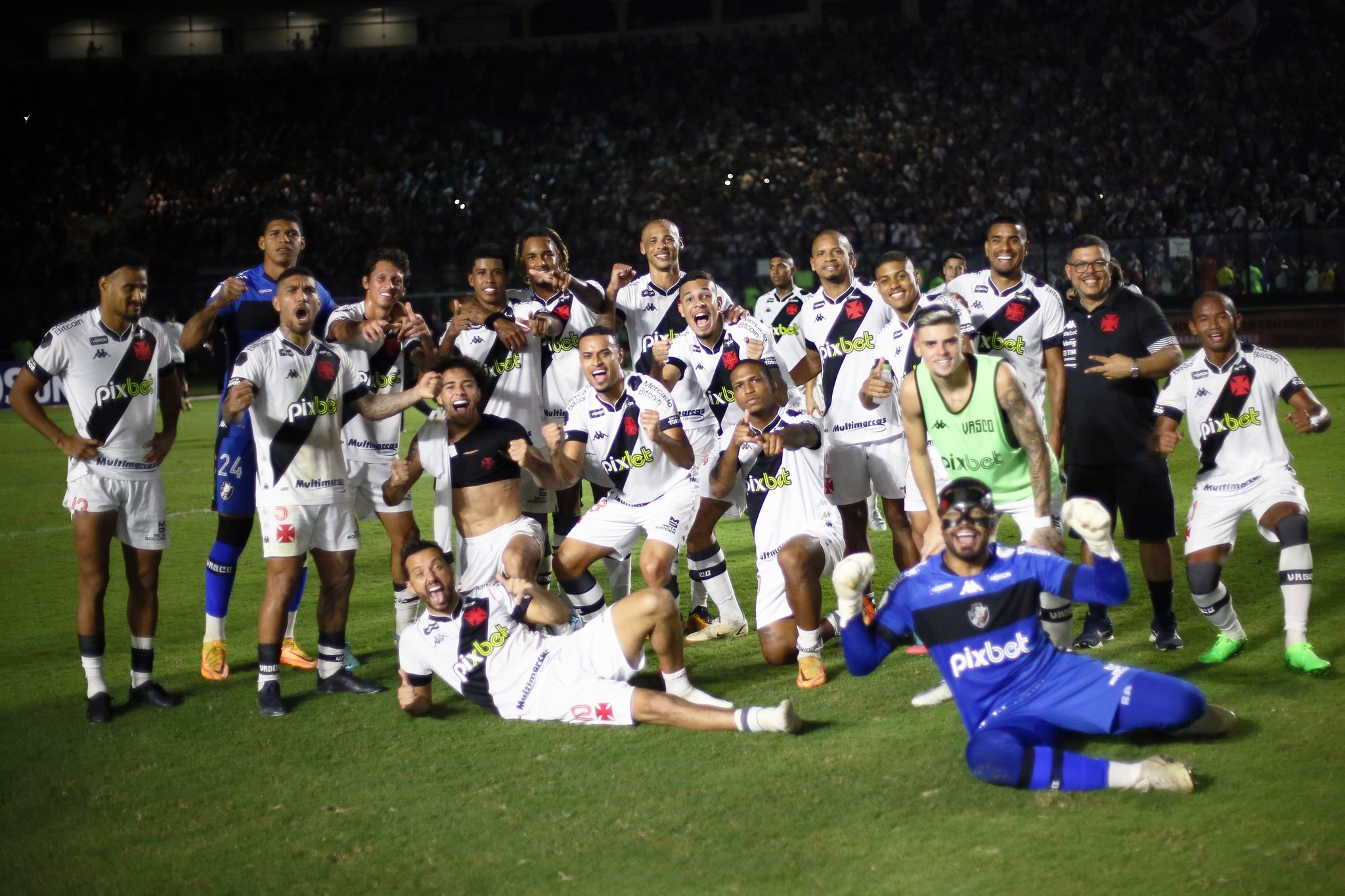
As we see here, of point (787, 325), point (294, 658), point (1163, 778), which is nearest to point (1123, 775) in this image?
point (1163, 778)

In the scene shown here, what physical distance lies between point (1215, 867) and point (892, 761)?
59.5 inches

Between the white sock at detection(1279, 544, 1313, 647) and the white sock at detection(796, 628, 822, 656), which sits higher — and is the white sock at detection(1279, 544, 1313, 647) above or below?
above

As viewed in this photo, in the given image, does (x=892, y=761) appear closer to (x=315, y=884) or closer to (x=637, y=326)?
(x=315, y=884)

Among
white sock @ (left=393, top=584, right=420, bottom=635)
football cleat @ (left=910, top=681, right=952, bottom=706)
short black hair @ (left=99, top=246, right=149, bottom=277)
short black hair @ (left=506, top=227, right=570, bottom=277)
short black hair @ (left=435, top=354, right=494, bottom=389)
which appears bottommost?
football cleat @ (left=910, top=681, right=952, bottom=706)

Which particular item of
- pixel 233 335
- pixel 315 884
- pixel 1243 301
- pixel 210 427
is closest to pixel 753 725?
pixel 315 884

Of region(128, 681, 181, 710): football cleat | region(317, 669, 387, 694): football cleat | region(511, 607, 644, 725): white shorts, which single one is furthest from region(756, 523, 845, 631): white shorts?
region(128, 681, 181, 710): football cleat

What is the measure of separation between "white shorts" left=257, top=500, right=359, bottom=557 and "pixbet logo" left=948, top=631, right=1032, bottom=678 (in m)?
3.28

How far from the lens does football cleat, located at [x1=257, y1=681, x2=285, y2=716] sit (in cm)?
664

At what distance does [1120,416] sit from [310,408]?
429 centimetres

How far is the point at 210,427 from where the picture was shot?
22094 millimetres

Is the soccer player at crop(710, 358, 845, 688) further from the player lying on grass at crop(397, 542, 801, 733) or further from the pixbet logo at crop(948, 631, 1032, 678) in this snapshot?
the pixbet logo at crop(948, 631, 1032, 678)

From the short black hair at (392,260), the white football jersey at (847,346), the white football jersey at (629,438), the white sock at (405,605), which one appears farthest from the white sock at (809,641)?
the short black hair at (392,260)

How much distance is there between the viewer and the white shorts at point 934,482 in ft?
21.5

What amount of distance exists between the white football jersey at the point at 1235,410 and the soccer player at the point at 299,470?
155 inches
